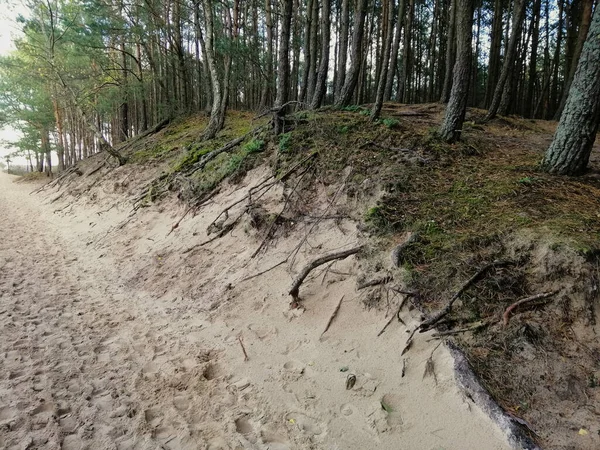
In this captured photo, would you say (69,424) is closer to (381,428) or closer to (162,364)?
(162,364)

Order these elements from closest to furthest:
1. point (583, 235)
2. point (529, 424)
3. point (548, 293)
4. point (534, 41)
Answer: point (529, 424) → point (548, 293) → point (583, 235) → point (534, 41)

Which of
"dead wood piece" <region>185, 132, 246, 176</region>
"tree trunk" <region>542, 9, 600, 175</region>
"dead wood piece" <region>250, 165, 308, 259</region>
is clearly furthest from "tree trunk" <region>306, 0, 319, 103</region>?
"tree trunk" <region>542, 9, 600, 175</region>

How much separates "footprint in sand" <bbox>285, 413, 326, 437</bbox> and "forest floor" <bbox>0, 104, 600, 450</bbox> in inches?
0.7

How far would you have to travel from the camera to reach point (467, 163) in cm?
541

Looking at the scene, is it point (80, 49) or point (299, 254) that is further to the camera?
point (80, 49)

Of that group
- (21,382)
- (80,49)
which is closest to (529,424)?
(21,382)

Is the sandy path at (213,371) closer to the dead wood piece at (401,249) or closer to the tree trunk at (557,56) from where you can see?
the dead wood piece at (401,249)

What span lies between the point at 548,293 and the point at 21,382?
449 cm

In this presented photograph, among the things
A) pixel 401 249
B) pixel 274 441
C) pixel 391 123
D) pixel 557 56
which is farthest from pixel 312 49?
pixel 557 56

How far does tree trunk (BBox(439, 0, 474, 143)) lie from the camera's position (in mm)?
5574

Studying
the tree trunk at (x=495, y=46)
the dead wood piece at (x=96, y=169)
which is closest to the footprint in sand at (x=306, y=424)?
the dead wood piece at (x=96, y=169)

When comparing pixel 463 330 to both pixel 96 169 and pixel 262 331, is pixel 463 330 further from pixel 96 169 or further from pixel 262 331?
pixel 96 169

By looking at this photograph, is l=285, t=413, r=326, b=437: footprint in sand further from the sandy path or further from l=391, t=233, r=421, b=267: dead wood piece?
l=391, t=233, r=421, b=267: dead wood piece

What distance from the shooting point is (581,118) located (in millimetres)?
4203
